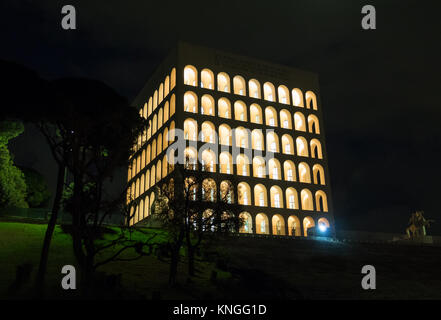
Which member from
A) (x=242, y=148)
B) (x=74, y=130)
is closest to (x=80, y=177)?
(x=74, y=130)

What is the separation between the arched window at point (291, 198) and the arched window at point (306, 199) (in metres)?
1.08

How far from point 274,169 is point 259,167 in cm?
194

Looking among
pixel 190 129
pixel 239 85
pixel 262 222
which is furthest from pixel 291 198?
pixel 239 85

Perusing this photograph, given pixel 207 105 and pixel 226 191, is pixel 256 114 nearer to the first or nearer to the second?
pixel 207 105

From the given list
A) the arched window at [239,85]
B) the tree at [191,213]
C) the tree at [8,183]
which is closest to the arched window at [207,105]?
the arched window at [239,85]

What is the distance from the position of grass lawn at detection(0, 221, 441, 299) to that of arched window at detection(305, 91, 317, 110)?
27.3 m

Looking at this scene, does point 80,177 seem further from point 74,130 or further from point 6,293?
point 6,293

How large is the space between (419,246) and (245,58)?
101ft

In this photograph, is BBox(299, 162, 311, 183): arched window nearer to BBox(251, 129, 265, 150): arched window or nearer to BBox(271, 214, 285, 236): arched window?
BBox(251, 129, 265, 150): arched window

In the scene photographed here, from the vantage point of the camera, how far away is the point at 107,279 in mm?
19031

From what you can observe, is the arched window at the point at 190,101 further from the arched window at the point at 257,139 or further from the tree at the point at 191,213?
the tree at the point at 191,213

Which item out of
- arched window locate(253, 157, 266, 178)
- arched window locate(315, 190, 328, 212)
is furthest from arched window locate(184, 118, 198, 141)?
arched window locate(315, 190, 328, 212)

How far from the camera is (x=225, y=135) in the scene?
52250mm

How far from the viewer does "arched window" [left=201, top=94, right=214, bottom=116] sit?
5278cm
